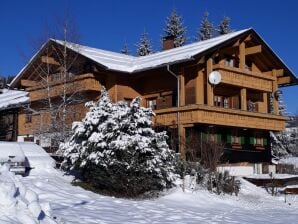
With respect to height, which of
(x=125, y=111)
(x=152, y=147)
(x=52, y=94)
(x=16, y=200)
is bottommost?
(x=16, y=200)

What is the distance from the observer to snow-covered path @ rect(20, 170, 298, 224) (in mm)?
12634

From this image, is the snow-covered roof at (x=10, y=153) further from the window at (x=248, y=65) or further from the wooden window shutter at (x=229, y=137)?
the window at (x=248, y=65)

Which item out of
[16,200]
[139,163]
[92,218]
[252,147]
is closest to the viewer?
[16,200]

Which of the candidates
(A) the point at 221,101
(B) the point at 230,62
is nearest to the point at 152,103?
(A) the point at 221,101

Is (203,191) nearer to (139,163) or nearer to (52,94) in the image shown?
(139,163)

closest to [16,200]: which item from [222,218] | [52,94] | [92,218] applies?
[92,218]

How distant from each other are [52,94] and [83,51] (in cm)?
334

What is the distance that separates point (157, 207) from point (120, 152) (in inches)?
130

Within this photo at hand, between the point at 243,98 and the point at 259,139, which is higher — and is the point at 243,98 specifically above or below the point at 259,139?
above

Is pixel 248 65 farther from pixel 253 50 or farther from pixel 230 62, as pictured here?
pixel 230 62

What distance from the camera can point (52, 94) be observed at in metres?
Result: 31.9

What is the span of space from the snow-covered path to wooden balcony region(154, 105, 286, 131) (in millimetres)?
7724

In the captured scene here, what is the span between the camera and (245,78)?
32812mm

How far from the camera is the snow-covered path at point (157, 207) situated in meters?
12.6
